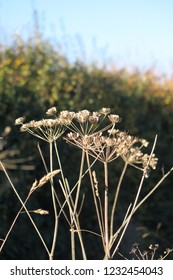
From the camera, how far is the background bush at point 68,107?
4992mm

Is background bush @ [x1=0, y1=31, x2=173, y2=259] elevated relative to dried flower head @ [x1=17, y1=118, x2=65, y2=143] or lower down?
elevated

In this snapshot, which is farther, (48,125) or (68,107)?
(68,107)

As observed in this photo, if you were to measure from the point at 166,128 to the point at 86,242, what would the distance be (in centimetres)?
276

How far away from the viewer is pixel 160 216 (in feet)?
23.2

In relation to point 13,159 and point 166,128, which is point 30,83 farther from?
point 166,128

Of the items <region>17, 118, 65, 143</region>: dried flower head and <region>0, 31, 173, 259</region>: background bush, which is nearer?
<region>17, 118, 65, 143</region>: dried flower head

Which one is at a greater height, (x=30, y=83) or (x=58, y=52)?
(x=58, y=52)

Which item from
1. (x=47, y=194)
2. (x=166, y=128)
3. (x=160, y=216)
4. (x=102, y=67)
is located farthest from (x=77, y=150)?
(x=102, y=67)

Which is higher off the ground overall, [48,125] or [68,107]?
[68,107]

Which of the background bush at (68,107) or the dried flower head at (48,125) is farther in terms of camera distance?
the background bush at (68,107)

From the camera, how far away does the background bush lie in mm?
4992

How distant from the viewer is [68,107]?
19.5 feet

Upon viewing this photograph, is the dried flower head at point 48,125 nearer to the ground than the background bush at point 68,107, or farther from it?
nearer to the ground
